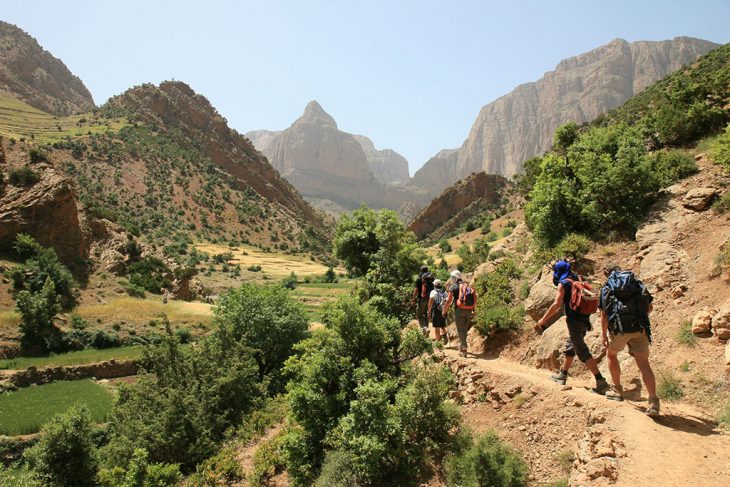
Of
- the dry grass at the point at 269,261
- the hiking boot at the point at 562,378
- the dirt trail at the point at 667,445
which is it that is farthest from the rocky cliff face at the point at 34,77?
the dirt trail at the point at 667,445

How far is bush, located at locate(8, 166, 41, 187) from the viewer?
3756cm

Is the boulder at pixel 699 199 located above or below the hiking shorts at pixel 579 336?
above

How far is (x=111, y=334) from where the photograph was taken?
31516 mm

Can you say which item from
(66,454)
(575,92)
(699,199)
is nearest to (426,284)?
(699,199)

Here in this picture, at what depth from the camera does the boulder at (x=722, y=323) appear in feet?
23.5

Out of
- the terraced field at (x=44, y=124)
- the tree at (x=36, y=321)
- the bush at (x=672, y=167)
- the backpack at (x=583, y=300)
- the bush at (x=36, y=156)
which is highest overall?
the terraced field at (x=44, y=124)

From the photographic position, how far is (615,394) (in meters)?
6.77

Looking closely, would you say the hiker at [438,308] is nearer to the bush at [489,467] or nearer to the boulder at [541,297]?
the boulder at [541,297]

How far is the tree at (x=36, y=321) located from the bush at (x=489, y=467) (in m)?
30.2

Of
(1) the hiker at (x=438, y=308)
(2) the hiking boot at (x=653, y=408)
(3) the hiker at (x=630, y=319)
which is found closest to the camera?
(2) the hiking boot at (x=653, y=408)

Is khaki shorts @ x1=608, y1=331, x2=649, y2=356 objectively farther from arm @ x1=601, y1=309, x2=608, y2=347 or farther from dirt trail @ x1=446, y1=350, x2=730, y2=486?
dirt trail @ x1=446, y1=350, x2=730, y2=486

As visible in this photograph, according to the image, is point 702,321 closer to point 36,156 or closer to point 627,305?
point 627,305

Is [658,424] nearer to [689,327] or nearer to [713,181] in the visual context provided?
[689,327]

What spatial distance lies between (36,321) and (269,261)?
1893 inches
